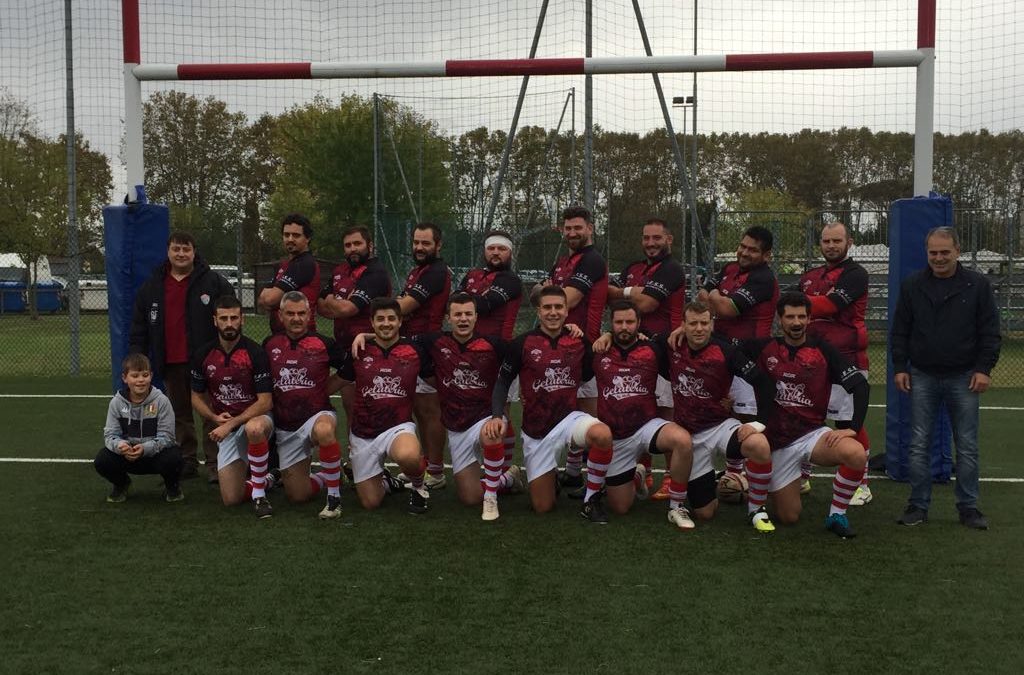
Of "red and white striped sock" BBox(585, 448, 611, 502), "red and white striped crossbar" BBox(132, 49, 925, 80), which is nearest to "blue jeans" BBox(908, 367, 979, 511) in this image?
"red and white striped sock" BBox(585, 448, 611, 502)

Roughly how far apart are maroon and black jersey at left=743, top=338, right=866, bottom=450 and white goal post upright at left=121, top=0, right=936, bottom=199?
174 centimetres

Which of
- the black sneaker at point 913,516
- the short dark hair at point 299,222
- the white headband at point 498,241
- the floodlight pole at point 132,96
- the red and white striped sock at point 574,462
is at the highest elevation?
the floodlight pole at point 132,96

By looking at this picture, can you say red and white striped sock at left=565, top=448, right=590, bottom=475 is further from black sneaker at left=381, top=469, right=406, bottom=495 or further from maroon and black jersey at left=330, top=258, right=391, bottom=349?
maroon and black jersey at left=330, top=258, right=391, bottom=349

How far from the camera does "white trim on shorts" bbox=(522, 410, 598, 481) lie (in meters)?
5.45

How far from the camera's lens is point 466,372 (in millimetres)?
5723

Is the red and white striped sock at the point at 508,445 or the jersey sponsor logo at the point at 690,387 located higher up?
the jersey sponsor logo at the point at 690,387

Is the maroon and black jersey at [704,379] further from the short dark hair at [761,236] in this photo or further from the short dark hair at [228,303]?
the short dark hair at [228,303]

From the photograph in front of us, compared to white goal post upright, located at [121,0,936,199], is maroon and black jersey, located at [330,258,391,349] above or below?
below

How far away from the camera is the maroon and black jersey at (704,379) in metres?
5.38

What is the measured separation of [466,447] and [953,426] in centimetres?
284

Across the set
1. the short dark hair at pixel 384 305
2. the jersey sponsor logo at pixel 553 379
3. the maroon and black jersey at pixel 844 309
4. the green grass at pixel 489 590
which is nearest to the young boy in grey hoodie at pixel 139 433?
the green grass at pixel 489 590

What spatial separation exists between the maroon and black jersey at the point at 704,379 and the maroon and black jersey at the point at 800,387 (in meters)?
0.21

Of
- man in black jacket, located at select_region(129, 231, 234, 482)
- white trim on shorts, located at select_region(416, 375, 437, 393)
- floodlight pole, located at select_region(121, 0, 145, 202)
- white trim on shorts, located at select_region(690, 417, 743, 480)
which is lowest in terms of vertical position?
white trim on shorts, located at select_region(690, 417, 743, 480)

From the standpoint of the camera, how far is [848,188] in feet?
65.4
